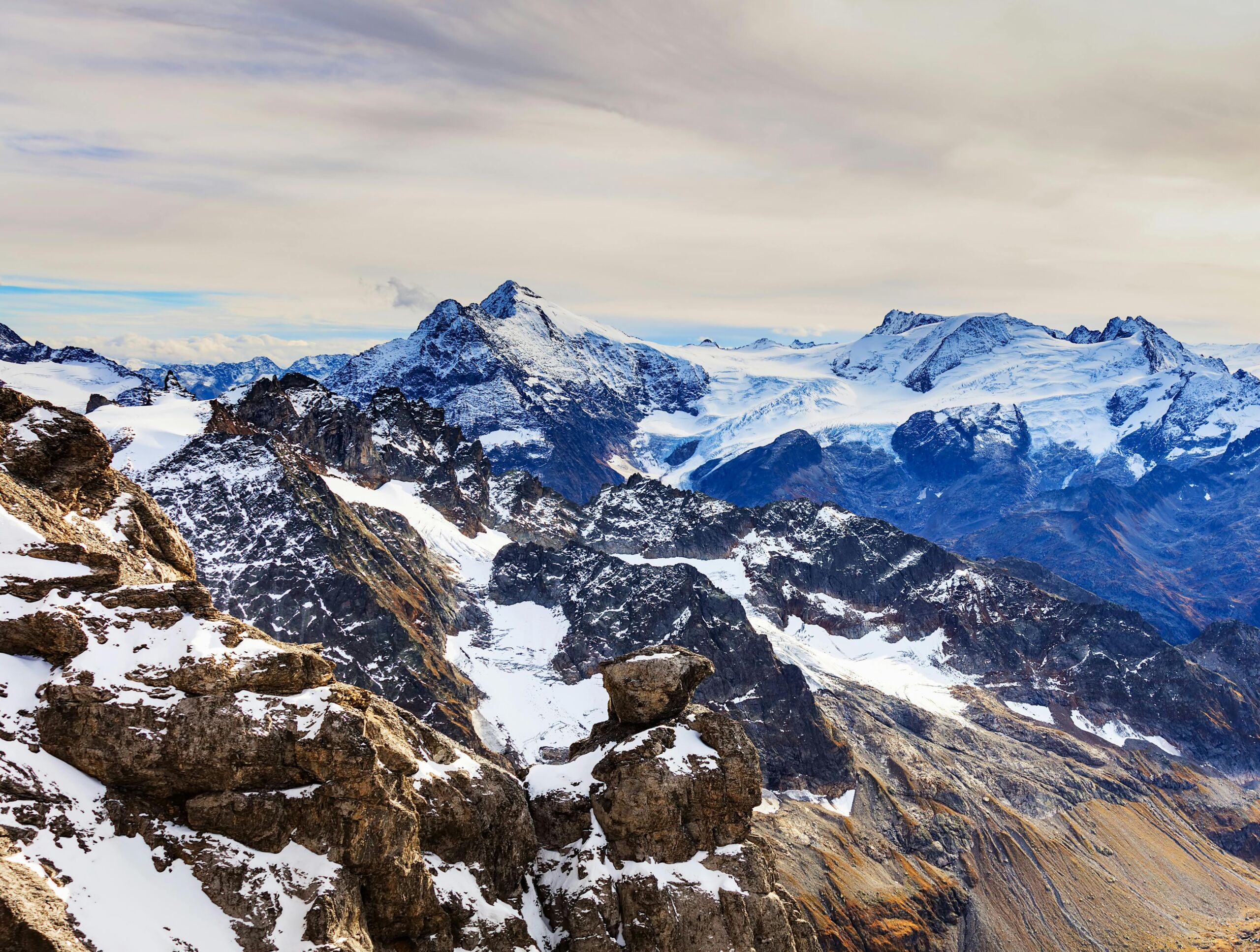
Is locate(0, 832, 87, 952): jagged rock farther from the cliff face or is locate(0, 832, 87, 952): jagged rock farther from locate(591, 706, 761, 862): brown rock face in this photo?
locate(591, 706, 761, 862): brown rock face

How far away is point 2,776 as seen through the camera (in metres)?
41.3

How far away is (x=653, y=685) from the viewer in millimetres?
69875

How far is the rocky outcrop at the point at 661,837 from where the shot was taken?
198 ft

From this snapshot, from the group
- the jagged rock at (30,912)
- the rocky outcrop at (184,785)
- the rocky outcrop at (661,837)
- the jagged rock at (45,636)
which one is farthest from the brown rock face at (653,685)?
the jagged rock at (30,912)

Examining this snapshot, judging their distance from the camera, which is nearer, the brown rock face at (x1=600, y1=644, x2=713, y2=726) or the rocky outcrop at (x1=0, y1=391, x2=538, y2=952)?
the rocky outcrop at (x1=0, y1=391, x2=538, y2=952)

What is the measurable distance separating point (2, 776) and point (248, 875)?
11.5 metres

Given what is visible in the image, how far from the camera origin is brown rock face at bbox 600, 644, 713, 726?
69.8 m

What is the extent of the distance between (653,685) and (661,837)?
1096cm

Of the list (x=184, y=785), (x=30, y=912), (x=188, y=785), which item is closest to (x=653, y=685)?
(x=188, y=785)

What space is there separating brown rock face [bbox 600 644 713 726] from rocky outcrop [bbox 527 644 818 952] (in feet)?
0.32

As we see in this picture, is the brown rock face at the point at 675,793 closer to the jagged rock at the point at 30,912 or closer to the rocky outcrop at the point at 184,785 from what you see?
the rocky outcrop at the point at 184,785

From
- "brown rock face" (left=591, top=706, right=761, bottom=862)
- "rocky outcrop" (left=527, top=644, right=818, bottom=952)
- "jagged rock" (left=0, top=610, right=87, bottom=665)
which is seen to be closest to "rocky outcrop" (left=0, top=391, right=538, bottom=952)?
"jagged rock" (left=0, top=610, right=87, bottom=665)

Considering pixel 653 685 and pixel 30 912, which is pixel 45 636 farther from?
pixel 653 685

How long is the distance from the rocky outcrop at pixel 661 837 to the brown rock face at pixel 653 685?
96 millimetres
